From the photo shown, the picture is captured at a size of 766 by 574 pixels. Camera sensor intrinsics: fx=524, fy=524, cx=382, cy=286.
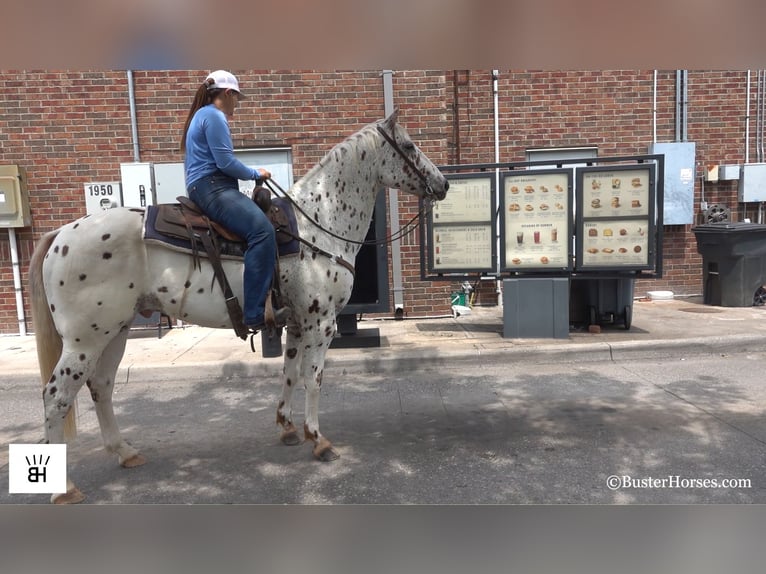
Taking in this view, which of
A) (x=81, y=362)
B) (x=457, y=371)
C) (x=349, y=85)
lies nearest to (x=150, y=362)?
(x=81, y=362)

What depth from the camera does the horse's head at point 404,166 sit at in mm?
4066

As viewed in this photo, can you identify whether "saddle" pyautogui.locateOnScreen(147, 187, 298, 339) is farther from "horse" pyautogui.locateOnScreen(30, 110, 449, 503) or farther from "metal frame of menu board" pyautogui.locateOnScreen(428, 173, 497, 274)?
"metal frame of menu board" pyautogui.locateOnScreen(428, 173, 497, 274)

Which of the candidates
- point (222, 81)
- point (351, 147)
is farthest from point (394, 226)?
point (222, 81)

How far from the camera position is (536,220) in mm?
7430

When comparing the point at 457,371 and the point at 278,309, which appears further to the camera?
the point at 457,371

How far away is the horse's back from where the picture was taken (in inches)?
129

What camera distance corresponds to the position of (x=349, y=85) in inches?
334

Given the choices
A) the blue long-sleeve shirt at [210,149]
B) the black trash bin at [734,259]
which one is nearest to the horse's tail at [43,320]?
the blue long-sleeve shirt at [210,149]

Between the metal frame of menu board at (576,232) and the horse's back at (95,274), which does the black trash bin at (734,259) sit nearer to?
the metal frame of menu board at (576,232)

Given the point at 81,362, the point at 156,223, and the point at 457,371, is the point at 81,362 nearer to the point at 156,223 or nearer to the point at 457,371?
the point at 156,223

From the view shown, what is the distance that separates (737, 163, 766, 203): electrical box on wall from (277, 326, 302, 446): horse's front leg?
9.55 meters

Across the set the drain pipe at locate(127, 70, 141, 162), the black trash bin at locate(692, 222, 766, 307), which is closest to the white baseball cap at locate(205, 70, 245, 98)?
the drain pipe at locate(127, 70, 141, 162)

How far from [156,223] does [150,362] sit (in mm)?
3658

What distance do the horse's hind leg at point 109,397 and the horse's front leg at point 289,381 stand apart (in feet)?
3.45
